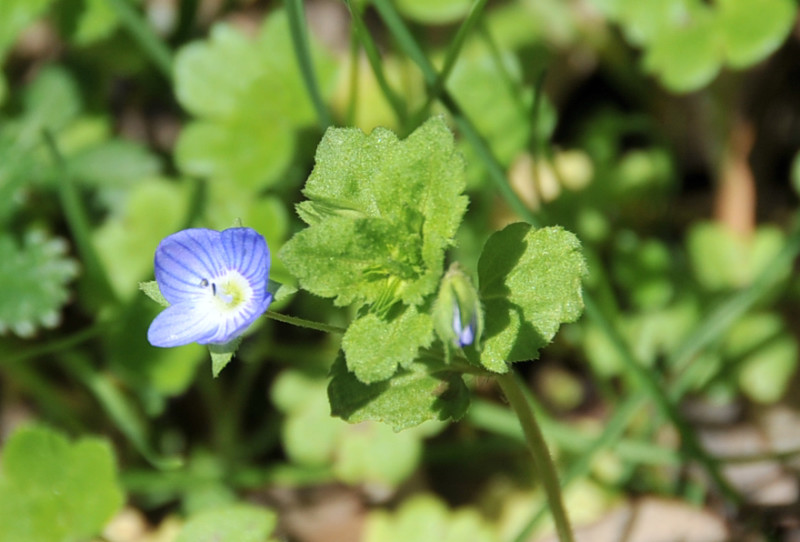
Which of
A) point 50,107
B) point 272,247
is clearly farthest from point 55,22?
point 272,247

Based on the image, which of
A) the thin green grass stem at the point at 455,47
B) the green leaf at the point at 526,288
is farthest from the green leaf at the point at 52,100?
the green leaf at the point at 526,288

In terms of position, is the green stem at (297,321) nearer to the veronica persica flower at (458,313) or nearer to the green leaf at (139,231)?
the veronica persica flower at (458,313)

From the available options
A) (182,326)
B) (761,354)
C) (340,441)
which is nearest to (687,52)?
(761,354)

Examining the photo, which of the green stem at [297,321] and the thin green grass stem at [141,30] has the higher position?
the thin green grass stem at [141,30]

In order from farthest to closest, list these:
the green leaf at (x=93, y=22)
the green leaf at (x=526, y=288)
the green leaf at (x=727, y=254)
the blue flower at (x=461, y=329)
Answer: the green leaf at (x=727, y=254), the green leaf at (x=93, y=22), the green leaf at (x=526, y=288), the blue flower at (x=461, y=329)

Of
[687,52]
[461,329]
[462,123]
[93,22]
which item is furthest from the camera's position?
[93,22]

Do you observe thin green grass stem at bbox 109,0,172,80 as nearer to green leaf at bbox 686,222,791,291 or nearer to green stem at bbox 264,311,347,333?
green stem at bbox 264,311,347,333

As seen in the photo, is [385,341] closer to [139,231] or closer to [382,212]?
[382,212]

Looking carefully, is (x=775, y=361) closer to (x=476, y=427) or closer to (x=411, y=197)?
(x=476, y=427)
